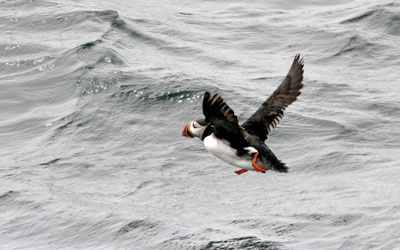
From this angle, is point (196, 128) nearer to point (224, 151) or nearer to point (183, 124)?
point (224, 151)

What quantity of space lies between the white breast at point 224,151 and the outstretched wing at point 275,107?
687 mm

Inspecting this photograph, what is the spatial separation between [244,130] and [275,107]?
943mm

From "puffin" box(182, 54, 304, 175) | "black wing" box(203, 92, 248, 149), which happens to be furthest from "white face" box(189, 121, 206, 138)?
"black wing" box(203, 92, 248, 149)

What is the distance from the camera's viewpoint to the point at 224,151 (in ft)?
35.7

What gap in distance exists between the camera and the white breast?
427 inches

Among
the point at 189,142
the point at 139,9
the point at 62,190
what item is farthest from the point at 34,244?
the point at 139,9

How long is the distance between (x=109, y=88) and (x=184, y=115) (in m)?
1.96

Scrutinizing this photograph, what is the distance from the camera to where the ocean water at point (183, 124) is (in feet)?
40.3

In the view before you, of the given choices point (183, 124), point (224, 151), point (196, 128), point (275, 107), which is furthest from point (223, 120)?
point (183, 124)

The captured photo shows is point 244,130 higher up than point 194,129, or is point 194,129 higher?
point 244,130

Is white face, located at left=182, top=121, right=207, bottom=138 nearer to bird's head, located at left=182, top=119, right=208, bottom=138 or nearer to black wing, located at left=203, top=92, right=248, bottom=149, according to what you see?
bird's head, located at left=182, top=119, right=208, bottom=138

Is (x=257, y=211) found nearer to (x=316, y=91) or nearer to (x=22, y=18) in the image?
(x=316, y=91)

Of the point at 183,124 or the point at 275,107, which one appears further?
the point at 183,124

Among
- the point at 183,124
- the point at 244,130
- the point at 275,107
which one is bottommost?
the point at 183,124
